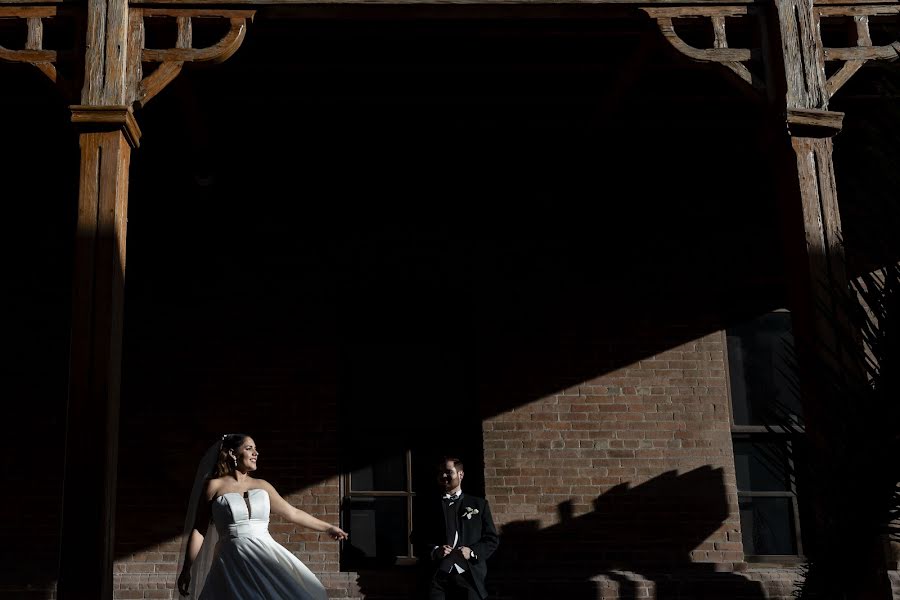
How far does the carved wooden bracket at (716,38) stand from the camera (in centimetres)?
655

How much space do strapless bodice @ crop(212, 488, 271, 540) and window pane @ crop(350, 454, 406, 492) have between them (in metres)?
2.20

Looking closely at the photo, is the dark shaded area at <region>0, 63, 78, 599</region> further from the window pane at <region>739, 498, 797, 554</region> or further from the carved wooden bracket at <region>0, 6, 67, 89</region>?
A: the window pane at <region>739, 498, 797, 554</region>

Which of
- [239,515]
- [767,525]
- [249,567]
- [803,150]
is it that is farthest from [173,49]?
[767,525]

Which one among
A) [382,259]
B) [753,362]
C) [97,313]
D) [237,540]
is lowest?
[237,540]

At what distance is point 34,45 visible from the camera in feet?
20.6

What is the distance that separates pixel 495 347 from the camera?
30.2ft

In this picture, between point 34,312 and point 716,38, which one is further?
point 34,312

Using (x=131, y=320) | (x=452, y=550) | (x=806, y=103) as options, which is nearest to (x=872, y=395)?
(x=806, y=103)

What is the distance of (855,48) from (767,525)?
434 cm

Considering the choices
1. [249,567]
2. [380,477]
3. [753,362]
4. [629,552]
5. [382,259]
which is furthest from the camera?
[753,362]

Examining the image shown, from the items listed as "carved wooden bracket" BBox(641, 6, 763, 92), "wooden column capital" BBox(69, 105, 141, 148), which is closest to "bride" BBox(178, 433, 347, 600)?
"wooden column capital" BBox(69, 105, 141, 148)

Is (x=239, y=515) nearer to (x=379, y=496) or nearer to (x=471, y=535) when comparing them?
(x=471, y=535)

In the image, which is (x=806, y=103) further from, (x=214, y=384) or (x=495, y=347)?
(x=214, y=384)

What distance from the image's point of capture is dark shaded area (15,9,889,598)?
343 inches
